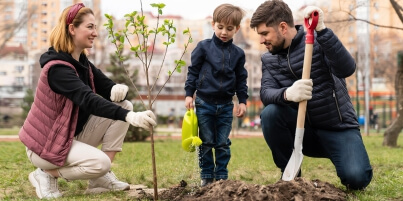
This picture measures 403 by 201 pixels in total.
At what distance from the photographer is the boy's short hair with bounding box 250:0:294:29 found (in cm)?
405

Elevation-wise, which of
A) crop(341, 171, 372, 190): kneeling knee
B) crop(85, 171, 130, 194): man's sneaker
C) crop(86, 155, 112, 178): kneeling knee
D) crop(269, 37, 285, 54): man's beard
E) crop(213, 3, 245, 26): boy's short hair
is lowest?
crop(85, 171, 130, 194): man's sneaker

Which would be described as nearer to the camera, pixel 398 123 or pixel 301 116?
pixel 301 116

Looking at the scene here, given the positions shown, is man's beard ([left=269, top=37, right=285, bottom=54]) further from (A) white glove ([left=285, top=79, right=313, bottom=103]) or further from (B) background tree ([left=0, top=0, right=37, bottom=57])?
(B) background tree ([left=0, top=0, right=37, bottom=57])

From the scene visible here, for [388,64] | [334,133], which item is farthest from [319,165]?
[388,64]

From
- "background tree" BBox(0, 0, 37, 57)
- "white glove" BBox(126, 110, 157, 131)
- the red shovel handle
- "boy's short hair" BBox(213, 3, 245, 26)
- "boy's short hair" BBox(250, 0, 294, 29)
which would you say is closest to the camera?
"white glove" BBox(126, 110, 157, 131)

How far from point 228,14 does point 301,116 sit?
1.24 metres

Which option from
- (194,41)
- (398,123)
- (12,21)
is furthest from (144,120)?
(194,41)

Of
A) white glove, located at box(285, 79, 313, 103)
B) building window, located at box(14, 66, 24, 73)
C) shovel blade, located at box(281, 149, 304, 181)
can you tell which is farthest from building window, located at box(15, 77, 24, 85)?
white glove, located at box(285, 79, 313, 103)

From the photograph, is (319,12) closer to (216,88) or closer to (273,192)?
(273,192)

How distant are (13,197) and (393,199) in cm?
268

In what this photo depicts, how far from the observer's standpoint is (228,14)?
15.3ft

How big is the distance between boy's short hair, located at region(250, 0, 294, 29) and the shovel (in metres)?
0.35

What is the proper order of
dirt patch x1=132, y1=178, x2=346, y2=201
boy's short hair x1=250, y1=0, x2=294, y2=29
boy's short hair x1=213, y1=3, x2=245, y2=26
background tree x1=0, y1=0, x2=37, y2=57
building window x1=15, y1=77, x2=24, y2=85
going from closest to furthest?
dirt patch x1=132, y1=178, x2=346, y2=201 < boy's short hair x1=250, y1=0, x2=294, y2=29 < boy's short hair x1=213, y1=3, x2=245, y2=26 < background tree x1=0, y1=0, x2=37, y2=57 < building window x1=15, y1=77, x2=24, y2=85

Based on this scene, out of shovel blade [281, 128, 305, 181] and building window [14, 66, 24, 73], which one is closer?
shovel blade [281, 128, 305, 181]
